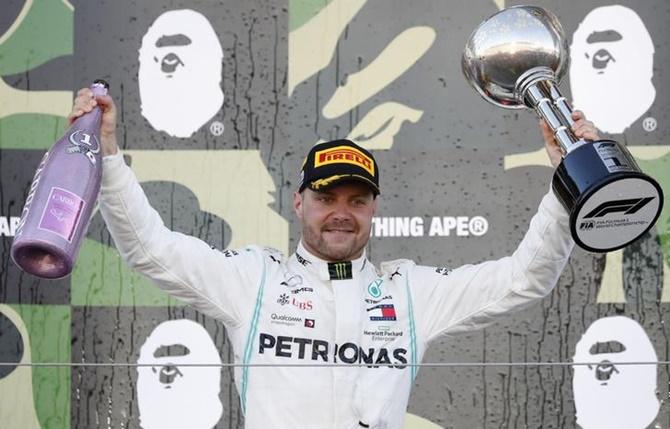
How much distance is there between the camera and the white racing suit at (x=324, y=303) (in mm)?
1814

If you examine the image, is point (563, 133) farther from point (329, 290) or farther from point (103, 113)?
point (103, 113)

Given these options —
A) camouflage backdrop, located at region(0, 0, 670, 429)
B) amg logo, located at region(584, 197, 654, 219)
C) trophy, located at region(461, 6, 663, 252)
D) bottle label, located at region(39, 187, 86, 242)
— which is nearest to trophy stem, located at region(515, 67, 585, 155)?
trophy, located at region(461, 6, 663, 252)

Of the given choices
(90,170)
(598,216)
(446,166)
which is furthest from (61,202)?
(446,166)

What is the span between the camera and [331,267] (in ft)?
6.33

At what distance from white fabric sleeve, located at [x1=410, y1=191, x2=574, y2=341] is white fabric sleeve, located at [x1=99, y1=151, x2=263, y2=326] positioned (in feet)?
0.93

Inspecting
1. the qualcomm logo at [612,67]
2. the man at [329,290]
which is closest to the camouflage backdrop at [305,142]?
the qualcomm logo at [612,67]

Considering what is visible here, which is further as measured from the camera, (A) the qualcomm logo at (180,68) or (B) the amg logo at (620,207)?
(A) the qualcomm logo at (180,68)

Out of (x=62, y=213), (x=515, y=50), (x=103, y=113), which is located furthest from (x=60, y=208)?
(x=515, y=50)

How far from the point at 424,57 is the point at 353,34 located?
0.51ft

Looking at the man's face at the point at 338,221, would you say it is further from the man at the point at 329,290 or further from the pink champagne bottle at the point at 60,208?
the pink champagne bottle at the point at 60,208

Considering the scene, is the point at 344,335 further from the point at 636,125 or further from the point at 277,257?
the point at 636,125

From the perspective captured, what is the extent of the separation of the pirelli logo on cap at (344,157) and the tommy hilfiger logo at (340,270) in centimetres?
16

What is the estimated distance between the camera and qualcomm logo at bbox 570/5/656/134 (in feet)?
8.19

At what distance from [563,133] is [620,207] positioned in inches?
6.1
